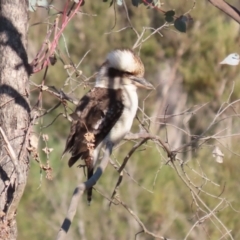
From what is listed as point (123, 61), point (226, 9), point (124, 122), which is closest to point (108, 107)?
point (124, 122)

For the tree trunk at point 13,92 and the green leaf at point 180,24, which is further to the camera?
the green leaf at point 180,24

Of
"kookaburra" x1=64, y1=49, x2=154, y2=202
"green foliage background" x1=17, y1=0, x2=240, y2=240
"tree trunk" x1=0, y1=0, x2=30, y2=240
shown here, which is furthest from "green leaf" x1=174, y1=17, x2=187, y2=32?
"green foliage background" x1=17, y1=0, x2=240, y2=240

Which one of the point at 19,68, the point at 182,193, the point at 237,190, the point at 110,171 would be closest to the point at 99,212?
the point at 110,171

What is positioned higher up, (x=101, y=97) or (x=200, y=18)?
(x=200, y=18)

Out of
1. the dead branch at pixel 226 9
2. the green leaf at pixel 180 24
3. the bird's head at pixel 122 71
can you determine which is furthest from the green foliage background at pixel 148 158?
the dead branch at pixel 226 9

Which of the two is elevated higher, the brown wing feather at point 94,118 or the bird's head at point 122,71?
the bird's head at point 122,71

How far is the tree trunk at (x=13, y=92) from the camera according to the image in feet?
6.91

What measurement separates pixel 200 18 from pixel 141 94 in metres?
0.82

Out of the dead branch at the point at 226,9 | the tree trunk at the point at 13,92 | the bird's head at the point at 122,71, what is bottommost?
the tree trunk at the point at 13,92

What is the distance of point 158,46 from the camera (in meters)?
6.80

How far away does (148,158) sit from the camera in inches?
219

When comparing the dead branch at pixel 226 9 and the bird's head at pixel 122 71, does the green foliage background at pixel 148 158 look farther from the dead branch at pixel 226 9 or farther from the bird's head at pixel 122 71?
the dead branch at pixel 226 9

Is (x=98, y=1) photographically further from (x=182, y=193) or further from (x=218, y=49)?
(x=182, y=193)

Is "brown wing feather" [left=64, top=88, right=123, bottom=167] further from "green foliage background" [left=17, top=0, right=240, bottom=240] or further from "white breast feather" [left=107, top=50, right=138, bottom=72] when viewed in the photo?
"green foliage background" [left=17, top=0, right=240, bottom=240]
